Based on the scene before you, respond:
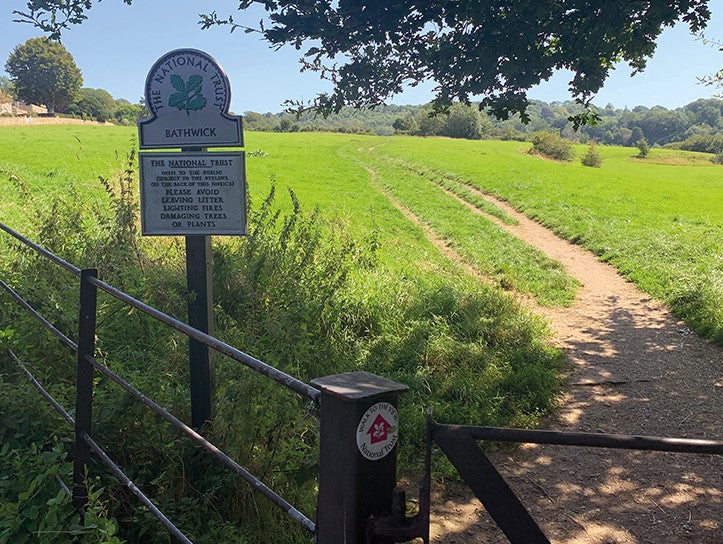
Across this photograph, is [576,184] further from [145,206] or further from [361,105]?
[145,206]

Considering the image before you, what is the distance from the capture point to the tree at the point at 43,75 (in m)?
92.4

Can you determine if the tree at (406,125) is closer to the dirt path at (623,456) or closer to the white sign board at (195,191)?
the dirt path at (623,456)

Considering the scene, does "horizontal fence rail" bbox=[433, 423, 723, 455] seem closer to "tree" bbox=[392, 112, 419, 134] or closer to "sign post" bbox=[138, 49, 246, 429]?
"sign post" bbox=[138, 49, 246, 429]

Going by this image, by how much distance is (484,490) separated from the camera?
1669 millimetres

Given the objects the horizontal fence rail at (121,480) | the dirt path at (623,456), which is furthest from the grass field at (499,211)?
the horizontal fence rail at (121,480)

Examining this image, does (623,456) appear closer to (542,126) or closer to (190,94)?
(190,94)

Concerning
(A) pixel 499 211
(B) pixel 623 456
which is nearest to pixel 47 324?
(B) pixel 623 456

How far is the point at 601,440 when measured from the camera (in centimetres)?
155

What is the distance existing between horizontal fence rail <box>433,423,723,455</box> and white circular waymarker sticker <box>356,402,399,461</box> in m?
0.16

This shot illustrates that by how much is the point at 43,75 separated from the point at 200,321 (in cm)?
10410

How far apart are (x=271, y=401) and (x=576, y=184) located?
104 ft

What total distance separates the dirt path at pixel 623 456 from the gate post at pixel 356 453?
2609mm

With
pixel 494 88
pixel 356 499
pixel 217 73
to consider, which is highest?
pixel 494 88

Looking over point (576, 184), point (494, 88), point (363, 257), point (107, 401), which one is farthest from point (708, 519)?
point (576, 184)
